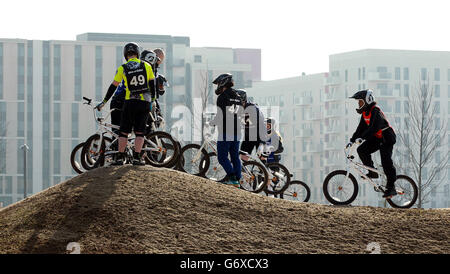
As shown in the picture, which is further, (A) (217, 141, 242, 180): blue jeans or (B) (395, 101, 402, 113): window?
(B) (395, 101, 402, 113): window

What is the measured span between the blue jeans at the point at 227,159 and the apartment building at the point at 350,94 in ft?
381

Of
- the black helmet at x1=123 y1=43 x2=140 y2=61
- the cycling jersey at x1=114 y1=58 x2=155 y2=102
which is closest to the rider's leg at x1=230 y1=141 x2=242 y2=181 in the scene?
the cycling jersey at x1=114 y1=58 x2=155 y2=102

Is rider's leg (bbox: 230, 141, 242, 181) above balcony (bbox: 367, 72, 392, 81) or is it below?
below

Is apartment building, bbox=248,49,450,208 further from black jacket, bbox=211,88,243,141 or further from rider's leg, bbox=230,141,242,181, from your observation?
black jacket, bbox=211,88,243,141

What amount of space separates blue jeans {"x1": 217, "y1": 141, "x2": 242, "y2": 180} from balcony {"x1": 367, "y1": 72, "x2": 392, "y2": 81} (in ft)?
402

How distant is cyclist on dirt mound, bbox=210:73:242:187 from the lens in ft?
50.9

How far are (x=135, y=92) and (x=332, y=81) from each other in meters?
127

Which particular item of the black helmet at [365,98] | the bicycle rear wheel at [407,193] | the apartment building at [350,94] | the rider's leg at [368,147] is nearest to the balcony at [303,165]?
the apartment building at [350,94]

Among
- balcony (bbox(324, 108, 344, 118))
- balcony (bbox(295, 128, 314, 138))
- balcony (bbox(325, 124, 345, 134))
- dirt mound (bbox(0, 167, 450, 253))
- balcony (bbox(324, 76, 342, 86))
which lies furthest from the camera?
balcony (bbox(295, 128, 314, 138))

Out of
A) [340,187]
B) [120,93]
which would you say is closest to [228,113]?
[120,93]

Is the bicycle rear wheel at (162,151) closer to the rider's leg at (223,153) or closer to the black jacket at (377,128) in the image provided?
the rider's leg at (223,153)

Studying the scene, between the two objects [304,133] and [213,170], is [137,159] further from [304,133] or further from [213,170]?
[304,133]

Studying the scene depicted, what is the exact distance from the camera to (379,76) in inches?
5389
